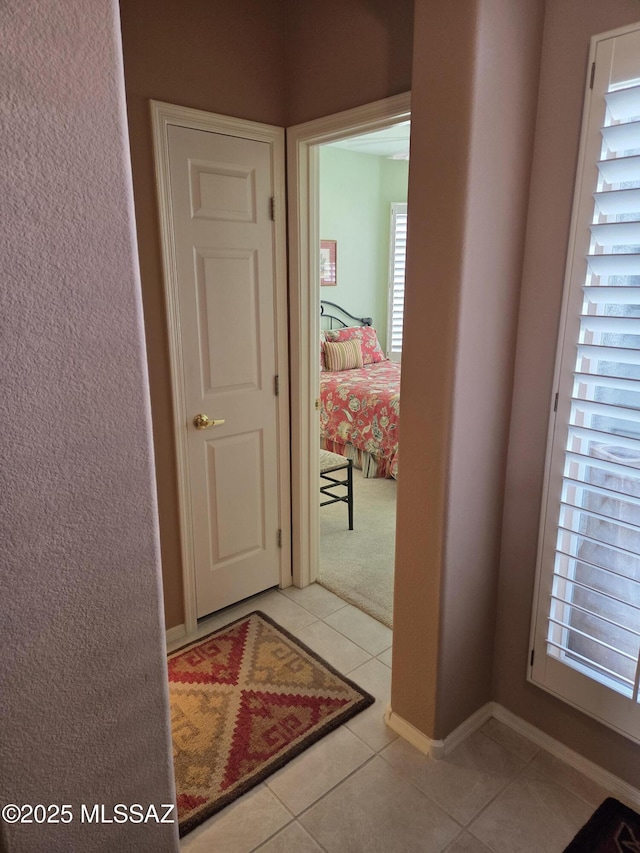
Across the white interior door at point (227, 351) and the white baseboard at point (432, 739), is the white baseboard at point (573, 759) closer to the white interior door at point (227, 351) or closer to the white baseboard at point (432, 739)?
the white baseboard at point (432, 739)

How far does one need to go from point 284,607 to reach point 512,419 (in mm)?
1540

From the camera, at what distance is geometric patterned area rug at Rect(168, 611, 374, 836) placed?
1857mm

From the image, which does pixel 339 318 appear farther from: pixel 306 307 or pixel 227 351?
pixel 227 351

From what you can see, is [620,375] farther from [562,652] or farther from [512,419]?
[562,652]

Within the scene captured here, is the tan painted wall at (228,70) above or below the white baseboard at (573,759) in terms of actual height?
above

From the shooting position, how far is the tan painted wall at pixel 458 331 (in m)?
1.52

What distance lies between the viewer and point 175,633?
101 inches

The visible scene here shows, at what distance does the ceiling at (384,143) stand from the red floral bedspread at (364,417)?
6.76 feet

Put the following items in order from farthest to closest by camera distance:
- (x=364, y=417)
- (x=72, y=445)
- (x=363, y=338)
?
1. (x=363, y=338)
2. (x=364, y=417)
3. (x=72, y=445)

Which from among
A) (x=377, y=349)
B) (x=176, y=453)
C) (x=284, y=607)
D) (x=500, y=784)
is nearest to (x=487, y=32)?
(x=176, y=453)

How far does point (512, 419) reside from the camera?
1.87 m

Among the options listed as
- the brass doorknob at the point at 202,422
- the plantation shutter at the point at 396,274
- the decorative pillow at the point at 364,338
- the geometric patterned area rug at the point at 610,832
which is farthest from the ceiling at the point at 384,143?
the geometric patterned area rug at the point at 610,832

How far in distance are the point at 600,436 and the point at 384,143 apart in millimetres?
4619

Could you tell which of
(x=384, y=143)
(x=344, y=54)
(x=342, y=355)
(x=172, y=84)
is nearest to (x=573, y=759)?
(x=344, y=54)
